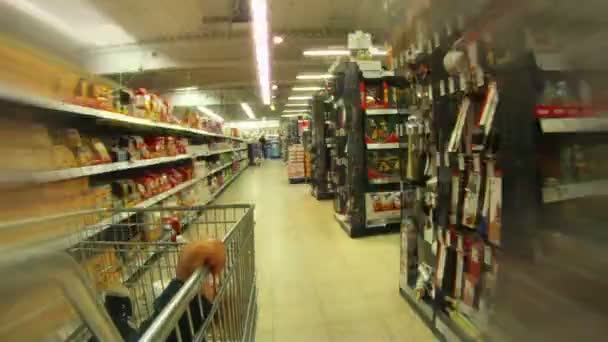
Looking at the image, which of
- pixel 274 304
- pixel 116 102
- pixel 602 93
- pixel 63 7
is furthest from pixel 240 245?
pixel 63 7

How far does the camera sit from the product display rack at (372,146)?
4.02 metres

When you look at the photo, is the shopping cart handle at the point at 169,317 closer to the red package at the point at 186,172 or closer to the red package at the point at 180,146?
the red package at the point at 180,146

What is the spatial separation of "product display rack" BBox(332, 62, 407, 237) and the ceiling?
5.12 feet

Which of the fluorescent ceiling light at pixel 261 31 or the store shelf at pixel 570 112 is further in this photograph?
the fluorescent ceiling light at pixel 261 31

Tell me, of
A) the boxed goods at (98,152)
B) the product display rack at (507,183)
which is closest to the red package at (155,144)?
the boxed goods at (98,152)

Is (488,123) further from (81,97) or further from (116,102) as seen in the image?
(116,102)

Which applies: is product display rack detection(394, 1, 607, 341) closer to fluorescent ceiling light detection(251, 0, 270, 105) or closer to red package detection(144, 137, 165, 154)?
fluorescent ceiling light detection(251, 0, 270, 105)

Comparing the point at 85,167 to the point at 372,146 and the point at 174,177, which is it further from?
the point at 372,146

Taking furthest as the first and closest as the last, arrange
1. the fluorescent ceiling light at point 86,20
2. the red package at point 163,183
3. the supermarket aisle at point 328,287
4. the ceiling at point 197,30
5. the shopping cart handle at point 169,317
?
the ceiling at point 197,30, the fluorescent ceiling light at point 86,20, the red package at point 163,183, the supermarket aisle at point 328,287, the shopping cart handle at point 169,317

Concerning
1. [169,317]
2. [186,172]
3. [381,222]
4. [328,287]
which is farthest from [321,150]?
[169,317]

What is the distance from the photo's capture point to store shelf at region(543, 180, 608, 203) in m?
0.44

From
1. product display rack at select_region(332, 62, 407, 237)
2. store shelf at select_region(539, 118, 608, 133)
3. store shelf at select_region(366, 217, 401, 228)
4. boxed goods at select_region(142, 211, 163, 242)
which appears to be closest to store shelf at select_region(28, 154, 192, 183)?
boxed goods at select_region(142, 211, 163, 242)

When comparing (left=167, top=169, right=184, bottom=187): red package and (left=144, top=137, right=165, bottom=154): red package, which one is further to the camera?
(left=167, top=169, right=184, bottom=187): red package

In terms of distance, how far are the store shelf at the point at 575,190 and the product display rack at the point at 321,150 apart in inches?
234
